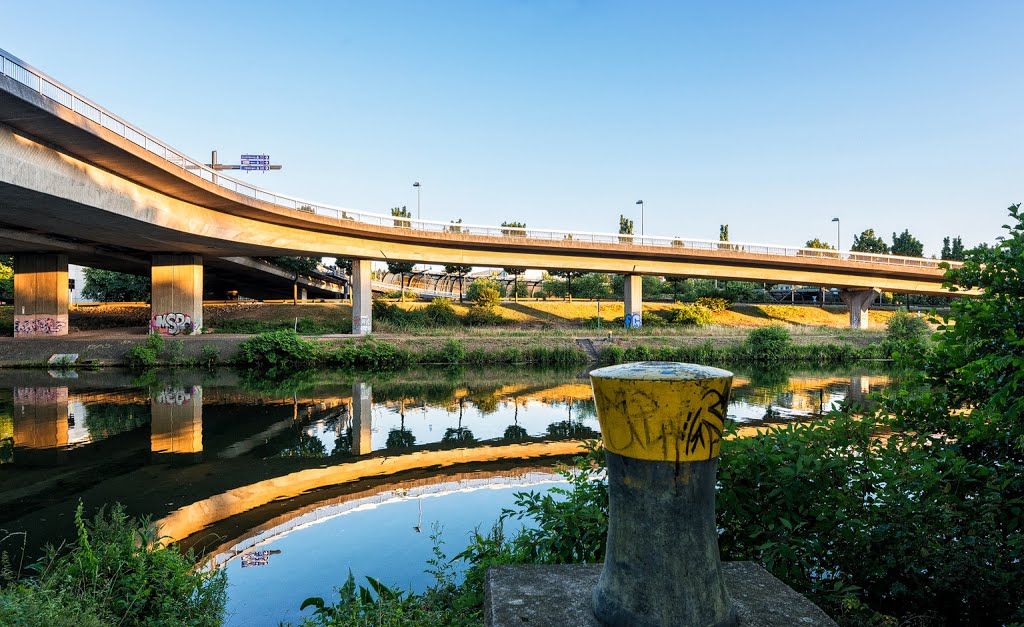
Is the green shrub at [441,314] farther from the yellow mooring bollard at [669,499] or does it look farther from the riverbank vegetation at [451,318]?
the yellow mooring bollard at [669,499]

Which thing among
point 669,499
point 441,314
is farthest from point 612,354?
point 669,499

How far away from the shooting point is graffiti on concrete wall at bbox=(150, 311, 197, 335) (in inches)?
1362

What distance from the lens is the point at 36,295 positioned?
35281 millimetres

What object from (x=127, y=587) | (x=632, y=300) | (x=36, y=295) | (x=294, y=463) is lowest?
(x=294, y=463)

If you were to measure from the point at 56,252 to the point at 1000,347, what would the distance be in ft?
145

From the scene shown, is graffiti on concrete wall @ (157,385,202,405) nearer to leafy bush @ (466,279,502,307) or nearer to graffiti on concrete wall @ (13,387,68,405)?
A: graffiti on concrete wall @ (13,387,68,405)

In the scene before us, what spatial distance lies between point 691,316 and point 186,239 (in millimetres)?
36066

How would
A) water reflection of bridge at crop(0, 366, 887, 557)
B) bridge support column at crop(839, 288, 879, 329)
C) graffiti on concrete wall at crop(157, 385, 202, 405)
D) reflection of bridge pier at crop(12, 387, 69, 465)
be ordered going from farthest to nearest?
bridge support column at crop(839, 288, 879, 329) < graffiti on concrete wall at crop(157, 385, 202, 405) < reflection of bridge pier at crop(12, 387, 69, 465) < water reflection of bridge at crop(0, 366, 887, 557)

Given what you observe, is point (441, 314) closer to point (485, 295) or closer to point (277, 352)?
point (485, 295)

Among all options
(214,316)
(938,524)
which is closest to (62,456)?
(938,524)

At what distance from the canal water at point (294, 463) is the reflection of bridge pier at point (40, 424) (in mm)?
55

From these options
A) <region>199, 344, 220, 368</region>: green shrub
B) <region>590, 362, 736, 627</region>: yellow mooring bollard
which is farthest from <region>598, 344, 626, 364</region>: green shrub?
<region>590, 362, 736, 627</region>: yellow mooring bollard

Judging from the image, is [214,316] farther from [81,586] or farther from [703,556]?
[703,556]

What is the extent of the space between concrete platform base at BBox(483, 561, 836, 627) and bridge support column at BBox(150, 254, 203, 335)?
36.9m
